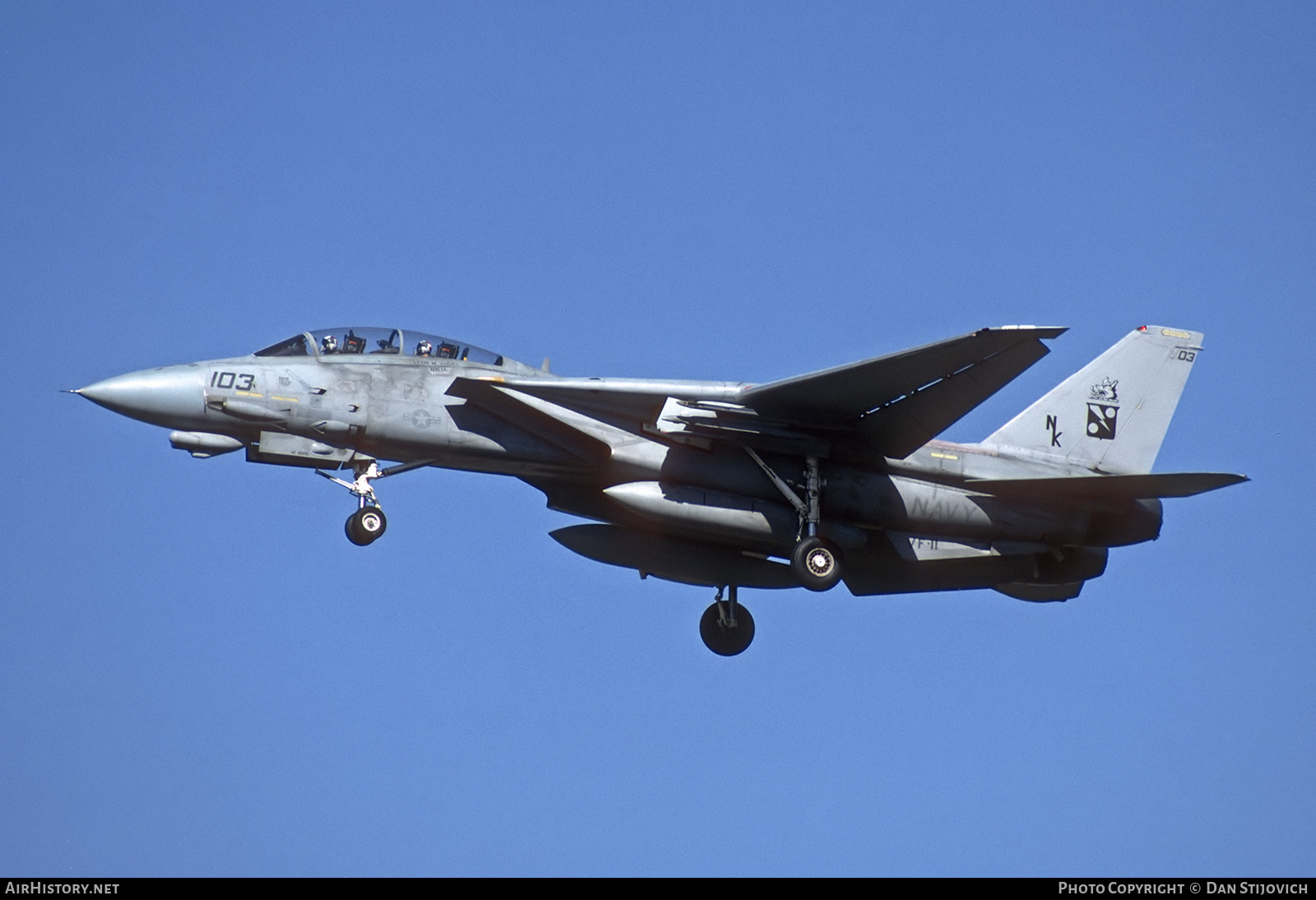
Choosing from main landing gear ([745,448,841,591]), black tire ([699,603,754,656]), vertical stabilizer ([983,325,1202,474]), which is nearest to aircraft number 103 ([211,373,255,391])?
main landing gear ([745,448,841,591])

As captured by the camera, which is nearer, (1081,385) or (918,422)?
(918,422)

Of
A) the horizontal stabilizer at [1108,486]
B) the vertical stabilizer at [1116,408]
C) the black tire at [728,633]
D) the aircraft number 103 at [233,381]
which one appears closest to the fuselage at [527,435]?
the aircraft number 103 at [233,381]

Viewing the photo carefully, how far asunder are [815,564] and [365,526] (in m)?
5.78

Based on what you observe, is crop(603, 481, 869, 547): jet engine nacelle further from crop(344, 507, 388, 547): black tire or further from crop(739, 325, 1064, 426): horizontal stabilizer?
crop(344, 507, 388, 547): black tire

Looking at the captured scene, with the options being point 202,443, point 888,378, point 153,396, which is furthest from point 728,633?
point 153,396

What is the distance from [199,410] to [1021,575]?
37.5ft

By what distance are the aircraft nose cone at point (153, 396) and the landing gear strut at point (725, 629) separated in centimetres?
806

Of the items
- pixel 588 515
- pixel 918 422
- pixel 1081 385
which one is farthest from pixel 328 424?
pixel 1081 385

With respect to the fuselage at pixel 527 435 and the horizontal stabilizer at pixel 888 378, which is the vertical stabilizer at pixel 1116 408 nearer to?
the fuselage at pixel 527 435

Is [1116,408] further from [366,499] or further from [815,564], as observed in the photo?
[366,499]

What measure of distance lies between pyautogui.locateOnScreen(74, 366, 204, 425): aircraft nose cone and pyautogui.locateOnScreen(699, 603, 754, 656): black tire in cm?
812
